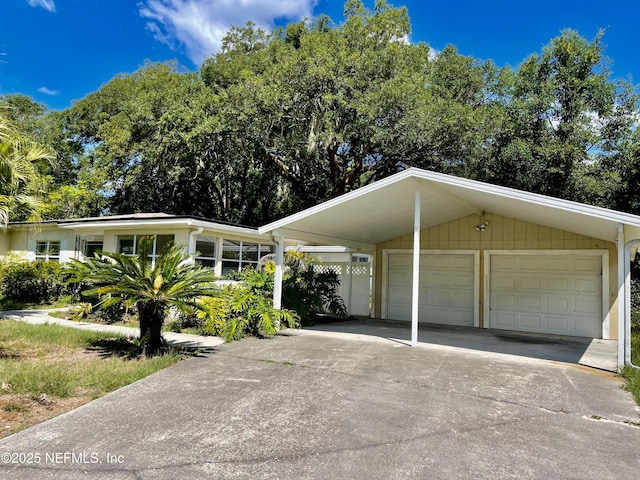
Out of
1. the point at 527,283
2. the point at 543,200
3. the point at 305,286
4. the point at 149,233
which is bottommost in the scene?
the point at 305,286

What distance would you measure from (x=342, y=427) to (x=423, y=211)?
6.91 m

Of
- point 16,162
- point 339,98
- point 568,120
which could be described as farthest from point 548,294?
point 16,162

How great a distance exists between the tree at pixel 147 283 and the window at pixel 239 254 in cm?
563

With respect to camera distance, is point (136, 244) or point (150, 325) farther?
point (136, 244)

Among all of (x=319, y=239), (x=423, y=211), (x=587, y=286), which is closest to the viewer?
(x=423, y=211)

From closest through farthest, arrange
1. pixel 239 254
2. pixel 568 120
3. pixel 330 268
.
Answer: pixel 239 254 → pixel 330 268 → pixel 568 120

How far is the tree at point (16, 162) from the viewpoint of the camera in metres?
6.60

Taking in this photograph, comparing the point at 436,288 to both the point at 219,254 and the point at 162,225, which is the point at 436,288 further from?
the point at 162,225

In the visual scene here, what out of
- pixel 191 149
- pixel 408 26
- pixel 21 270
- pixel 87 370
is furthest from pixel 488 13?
pixel 21 270

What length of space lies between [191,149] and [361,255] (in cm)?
800

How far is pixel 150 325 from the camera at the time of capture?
6.77 metres

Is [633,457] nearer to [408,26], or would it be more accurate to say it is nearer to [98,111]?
[408,26]

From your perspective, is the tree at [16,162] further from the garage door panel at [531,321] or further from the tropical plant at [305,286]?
the garage door panel at [531,321]

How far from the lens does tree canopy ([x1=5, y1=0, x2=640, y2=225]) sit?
14055mm
